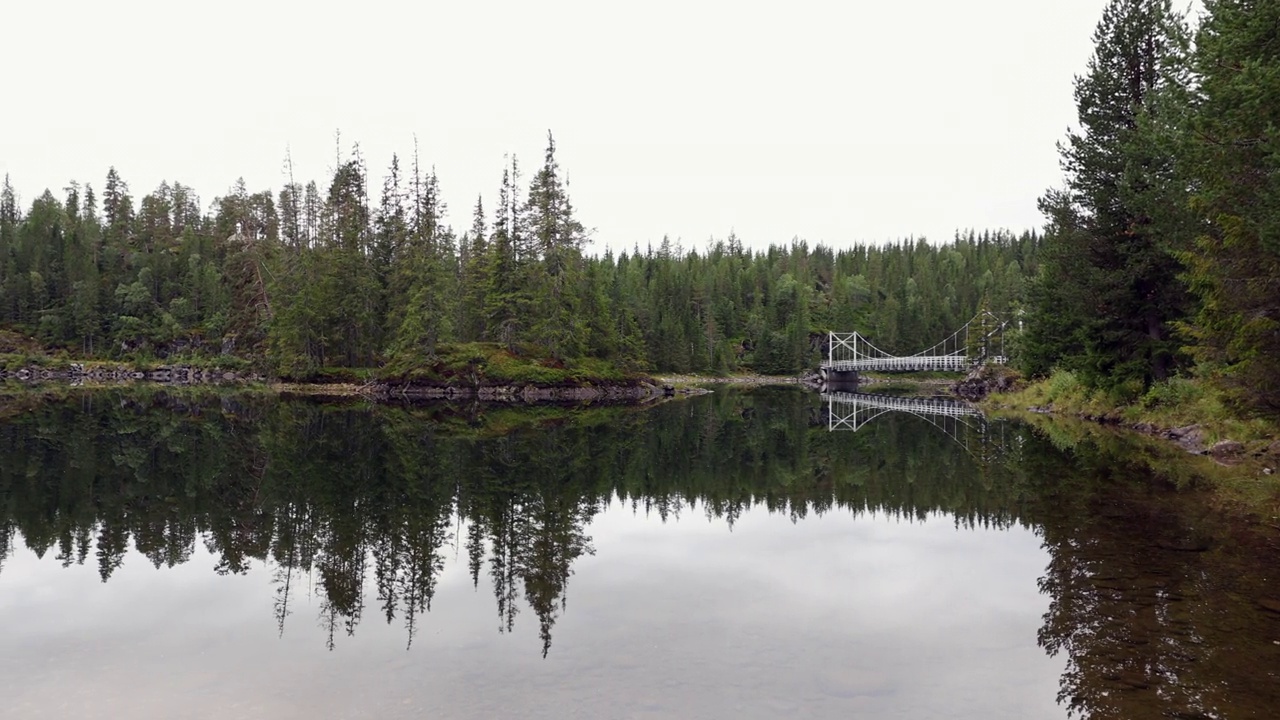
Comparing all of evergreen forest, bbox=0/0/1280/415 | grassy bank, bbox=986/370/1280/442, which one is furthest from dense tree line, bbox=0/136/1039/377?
grassy bank, bbox=986/370/1280/442

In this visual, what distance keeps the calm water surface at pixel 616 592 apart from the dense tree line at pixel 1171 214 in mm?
4493

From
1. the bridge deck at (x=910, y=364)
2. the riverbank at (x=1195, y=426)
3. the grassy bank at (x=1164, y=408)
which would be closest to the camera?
the riverbank at (x=1195, y=426)

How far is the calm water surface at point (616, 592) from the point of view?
7176 millimetres

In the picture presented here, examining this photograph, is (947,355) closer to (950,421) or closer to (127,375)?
(950,421)

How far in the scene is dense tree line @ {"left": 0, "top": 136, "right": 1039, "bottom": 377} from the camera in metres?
66.8

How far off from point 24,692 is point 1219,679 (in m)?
9.99

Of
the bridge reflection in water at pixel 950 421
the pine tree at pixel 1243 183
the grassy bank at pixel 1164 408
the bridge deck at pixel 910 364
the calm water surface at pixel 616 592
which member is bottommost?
the bridge reflection in water at pixel 950 421

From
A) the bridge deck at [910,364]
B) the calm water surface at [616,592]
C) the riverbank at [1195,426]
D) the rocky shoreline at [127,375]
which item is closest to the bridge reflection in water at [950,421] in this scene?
the riverbank at [1195,426]

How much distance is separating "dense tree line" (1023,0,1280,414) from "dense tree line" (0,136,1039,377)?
37.7 meters

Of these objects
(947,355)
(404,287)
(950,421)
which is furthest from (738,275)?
(950,421)

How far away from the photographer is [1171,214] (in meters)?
25.4

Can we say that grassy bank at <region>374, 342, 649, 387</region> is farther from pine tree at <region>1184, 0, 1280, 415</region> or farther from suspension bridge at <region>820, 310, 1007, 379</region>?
pine tree at <region>1184, 0, 1280, 415</region>

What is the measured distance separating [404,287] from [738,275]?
90.0 metres

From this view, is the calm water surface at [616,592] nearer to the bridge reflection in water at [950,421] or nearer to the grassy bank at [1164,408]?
the grassy bank at [1164,408]
